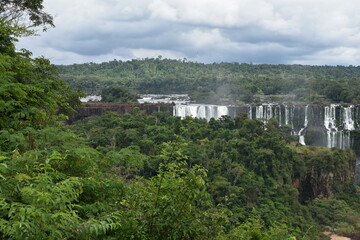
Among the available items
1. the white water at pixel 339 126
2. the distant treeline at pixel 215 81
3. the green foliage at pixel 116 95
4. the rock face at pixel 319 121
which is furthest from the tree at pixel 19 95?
the white water at pixel 339 126

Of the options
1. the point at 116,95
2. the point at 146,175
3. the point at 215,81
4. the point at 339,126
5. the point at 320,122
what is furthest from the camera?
the point at 215,81

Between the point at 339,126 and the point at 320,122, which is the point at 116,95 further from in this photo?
the point at 339,126

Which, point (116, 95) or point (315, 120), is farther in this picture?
point (116, 95)

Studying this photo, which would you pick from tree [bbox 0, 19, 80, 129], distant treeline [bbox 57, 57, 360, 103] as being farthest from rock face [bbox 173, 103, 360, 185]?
tree [bbox 0, 19, 80, 129]

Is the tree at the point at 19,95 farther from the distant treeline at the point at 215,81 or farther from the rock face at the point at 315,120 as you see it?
the rock face at the point at 315,120

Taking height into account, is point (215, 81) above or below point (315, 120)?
above

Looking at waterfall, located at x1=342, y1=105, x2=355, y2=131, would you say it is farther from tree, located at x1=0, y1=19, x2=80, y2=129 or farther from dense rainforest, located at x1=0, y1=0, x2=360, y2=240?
tree, located at x1=0, y1=19, x2=80, y2=129

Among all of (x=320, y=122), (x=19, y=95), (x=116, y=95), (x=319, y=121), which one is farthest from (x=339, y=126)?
(x=19, y=95)
